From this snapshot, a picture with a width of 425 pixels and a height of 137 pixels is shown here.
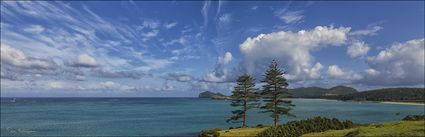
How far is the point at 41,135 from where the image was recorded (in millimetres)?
73500

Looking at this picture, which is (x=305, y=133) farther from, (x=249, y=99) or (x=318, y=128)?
(x=249, y=99)

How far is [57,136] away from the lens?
72.0m

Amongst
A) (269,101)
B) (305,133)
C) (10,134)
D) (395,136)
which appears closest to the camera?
(395,136)

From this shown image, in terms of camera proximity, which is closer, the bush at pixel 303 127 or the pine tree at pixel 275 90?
the bush at pixel 303 127

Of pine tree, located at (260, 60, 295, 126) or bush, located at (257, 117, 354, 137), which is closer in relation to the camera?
bush, located at (257, 117, 354, 137)

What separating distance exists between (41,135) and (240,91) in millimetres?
40518

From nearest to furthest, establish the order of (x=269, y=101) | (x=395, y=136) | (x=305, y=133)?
(x=395, y=136) → (x=305, y=133) → (x=269, y=101)

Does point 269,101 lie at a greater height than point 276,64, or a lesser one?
lesser

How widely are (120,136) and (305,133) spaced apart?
42.2 m

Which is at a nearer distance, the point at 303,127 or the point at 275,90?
the point at 303,127

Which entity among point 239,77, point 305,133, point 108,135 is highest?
point 239,77

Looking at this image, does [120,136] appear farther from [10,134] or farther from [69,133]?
[10,134]

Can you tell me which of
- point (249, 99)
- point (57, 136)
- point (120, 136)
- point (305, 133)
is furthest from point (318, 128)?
point (57, 136)

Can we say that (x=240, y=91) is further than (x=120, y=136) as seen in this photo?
Yes
